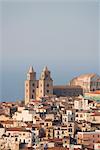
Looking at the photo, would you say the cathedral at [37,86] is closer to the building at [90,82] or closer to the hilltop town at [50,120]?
the hilltop town at [50,120]

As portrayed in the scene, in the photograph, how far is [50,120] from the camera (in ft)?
66.3

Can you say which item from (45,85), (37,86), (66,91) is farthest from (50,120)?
(66,91)

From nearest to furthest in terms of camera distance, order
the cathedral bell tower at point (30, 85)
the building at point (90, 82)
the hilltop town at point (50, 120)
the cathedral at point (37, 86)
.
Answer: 1. the hilltop town at point (50, 120)
2. the cathedral at point (37, 86)
3. the cathedral bell tower at point (30, 85)
4. the building at point (90, 82)

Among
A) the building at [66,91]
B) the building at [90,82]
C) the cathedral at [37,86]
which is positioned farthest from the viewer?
the building at [90,82]

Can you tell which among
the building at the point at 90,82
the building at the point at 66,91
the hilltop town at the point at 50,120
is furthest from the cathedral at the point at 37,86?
the building at the point at 90,82

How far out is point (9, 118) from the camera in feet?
71.6

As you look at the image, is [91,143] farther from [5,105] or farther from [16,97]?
[16,97]

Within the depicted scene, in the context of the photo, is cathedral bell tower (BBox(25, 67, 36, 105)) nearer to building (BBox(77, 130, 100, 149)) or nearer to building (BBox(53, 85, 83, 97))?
building (BBox(53, 85, 83, 97))

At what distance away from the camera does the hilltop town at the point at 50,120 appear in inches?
680

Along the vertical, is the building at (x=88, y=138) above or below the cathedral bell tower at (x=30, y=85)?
below

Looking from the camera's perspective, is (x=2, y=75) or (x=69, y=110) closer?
(x=69, y=110)

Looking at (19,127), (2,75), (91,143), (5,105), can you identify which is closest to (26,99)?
(5,105)

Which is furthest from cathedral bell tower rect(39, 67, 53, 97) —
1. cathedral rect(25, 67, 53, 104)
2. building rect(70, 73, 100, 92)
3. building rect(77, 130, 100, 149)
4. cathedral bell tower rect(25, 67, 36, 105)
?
building rect(77, 130, 100, 149)

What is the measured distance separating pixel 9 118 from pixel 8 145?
5289 mm
